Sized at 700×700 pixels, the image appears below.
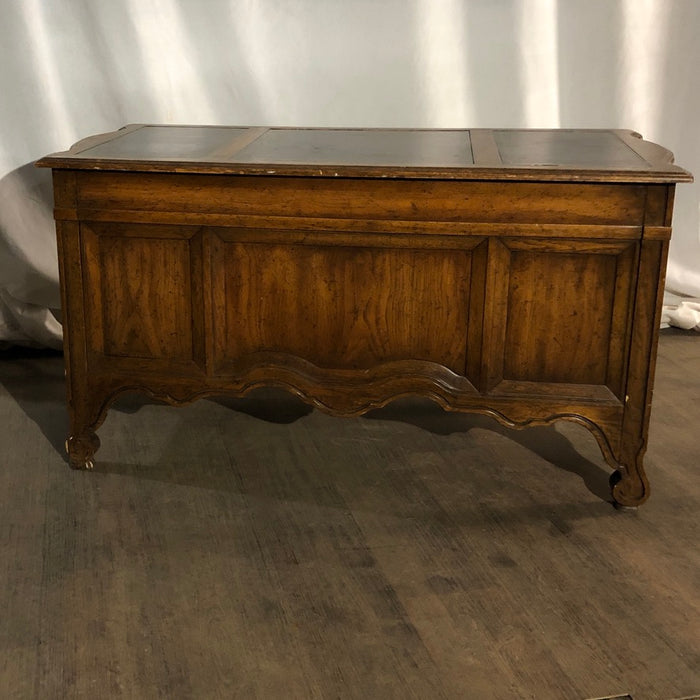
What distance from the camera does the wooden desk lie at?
86.3 inches

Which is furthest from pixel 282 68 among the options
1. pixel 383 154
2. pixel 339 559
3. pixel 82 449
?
pixel 339 559

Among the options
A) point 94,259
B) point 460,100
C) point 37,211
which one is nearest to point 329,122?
point 460,100

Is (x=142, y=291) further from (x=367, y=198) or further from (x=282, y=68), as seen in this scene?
(x=282, y=68)

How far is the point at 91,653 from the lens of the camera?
1827 mm

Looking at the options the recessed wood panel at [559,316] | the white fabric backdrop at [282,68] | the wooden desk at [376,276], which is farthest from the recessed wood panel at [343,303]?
the white fabric backdrop at [282,68]

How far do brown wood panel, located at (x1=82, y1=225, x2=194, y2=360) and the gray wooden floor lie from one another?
34 centimetres

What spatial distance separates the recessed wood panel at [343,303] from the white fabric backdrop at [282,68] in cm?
108

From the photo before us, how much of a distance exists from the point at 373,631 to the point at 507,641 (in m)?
0.25

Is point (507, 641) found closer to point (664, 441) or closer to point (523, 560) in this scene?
point (523, 560)

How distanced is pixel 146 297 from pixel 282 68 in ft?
3.83

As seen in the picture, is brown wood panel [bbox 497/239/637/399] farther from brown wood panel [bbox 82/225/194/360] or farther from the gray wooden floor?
brown wood panel [bbox 82/225/194/360]

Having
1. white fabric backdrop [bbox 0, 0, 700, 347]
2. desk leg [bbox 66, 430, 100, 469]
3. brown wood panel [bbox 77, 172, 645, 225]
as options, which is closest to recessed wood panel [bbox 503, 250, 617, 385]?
brown wood panel [bbox 77, 172, 645, 225]

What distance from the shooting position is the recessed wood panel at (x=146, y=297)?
2363 mm

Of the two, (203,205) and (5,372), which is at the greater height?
(203,205)
